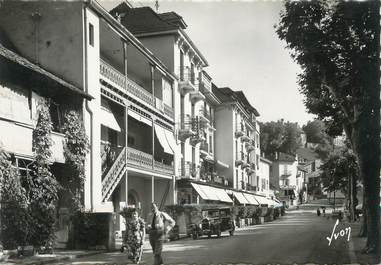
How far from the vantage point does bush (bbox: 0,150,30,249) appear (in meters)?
16.2

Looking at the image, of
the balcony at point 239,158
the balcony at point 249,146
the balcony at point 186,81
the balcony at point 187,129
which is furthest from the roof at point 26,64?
the balcony at point 249,146

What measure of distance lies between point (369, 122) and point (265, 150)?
8979cm

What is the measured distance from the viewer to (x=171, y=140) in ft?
117

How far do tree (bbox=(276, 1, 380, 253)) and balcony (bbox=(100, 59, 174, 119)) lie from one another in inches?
419

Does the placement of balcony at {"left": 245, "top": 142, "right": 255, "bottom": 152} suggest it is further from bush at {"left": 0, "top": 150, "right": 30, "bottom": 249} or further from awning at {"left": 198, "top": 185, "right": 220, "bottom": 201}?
bush at {"left": 0, "top": 150, "right": 30, "bottom": 249}

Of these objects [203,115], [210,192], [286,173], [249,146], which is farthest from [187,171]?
[286,173]

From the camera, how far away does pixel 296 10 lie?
1638 cm

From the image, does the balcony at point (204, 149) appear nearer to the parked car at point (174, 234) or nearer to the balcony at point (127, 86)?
the balcony at point (127, 86)

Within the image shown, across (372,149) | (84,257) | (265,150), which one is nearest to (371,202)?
(372,149)

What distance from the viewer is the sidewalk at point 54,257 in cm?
1556

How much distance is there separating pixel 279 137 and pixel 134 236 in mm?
94928

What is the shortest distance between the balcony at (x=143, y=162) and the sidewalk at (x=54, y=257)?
8.54 meters

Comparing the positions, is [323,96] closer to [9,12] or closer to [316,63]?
[316,63]

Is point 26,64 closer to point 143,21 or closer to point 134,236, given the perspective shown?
point 134,236
